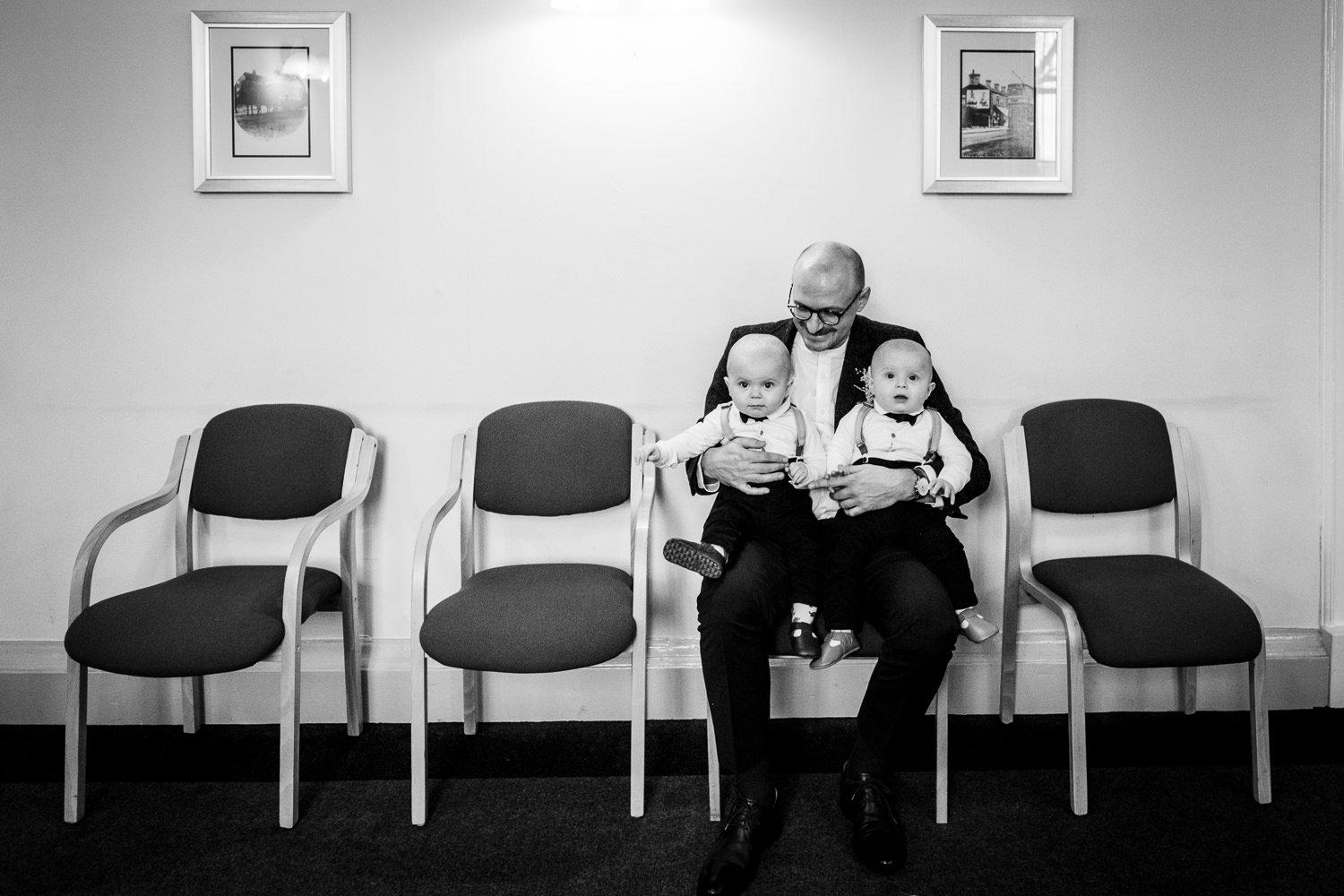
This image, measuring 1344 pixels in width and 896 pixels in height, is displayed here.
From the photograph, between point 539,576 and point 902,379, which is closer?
point 902,379

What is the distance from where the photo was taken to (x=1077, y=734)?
6.89ft

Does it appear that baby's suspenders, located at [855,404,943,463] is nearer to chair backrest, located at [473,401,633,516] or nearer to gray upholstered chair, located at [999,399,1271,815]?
gray upholstered chair, located at [999,399,1271,815]

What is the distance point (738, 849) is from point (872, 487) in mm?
970

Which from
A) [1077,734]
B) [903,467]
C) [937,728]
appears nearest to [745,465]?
[903,467]

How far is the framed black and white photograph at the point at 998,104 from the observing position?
2.57 meters

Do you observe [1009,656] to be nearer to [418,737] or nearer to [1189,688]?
[1189,688]

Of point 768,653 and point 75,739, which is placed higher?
point 768,653

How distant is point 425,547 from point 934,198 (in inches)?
77.4

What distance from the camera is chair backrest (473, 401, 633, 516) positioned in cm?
249

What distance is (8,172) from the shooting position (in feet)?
8.55

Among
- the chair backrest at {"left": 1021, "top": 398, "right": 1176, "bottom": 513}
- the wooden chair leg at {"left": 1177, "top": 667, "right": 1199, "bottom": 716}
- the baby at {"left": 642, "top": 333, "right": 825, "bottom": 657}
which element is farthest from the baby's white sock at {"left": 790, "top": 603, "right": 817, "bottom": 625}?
the wooden chair leg at {"left": 1177, "top": 667, "right": 1199, "bottom": 716}

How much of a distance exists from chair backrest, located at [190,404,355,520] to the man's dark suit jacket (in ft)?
3.78

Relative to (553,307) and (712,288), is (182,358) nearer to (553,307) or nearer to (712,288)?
(553,307)

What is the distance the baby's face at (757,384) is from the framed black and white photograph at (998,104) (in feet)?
3.15
